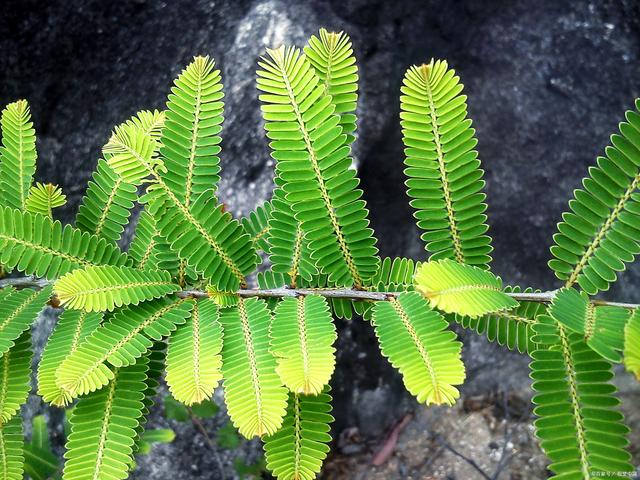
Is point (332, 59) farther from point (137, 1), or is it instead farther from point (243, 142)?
point (137, 1)

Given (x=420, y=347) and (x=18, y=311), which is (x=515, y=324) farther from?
(x=18, y=311)

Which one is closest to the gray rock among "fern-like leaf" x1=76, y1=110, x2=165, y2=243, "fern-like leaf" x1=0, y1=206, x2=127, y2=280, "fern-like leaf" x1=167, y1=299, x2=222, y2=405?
"fern-like leaf" x1=76, y1=110, x2=165, y2=243

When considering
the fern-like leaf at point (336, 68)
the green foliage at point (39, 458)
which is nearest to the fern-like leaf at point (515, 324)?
the fern-like leaf at point (336, 68)

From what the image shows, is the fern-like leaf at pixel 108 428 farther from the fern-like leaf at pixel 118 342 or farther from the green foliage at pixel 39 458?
the green foliage at pixel 39 458

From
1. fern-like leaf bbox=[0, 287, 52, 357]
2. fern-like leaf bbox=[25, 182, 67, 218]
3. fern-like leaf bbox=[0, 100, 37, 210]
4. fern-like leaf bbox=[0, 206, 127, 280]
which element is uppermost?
fern-like leaf bbox=[0, 100, 37, 210]

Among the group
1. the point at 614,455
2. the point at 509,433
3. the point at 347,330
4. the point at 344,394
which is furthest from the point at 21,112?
the point at 509,433

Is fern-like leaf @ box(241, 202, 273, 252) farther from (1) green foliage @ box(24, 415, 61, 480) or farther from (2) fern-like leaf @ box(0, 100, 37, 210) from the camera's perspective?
(1) green foliage @ box(24, 415, 61, 480)
